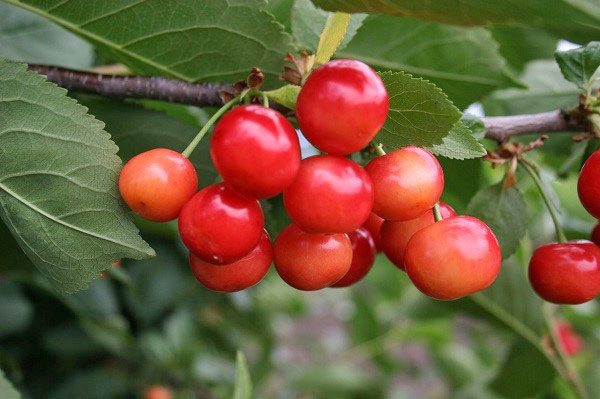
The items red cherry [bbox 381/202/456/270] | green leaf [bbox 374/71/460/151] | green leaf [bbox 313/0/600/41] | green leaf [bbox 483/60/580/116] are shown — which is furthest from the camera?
green leaf [bbox 483/60/580/116]

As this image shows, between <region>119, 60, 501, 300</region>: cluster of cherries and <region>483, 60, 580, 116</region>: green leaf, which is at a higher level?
<region>119, 60, 501, 300</region>: cluster of cherries

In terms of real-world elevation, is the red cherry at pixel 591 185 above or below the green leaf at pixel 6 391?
above

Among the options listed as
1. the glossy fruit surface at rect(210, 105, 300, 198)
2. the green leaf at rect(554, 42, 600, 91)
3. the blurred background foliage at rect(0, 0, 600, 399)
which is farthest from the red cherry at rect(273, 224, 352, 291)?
the green leaf at rect(554, 42, 600, 91)

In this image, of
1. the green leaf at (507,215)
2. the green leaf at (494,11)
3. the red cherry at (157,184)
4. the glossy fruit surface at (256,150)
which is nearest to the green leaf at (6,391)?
the red cherry at (157,184)

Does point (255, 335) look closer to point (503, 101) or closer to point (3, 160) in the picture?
point (503, 101)

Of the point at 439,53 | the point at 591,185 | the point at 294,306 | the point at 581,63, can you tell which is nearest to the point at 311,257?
the point at 591,185

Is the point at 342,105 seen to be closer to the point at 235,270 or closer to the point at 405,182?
the point at 405,182

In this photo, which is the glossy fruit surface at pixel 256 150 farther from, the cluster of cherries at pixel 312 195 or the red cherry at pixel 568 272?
the red cherry at pixel 568 272

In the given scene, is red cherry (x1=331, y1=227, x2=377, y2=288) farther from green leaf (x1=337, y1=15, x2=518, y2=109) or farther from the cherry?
green leaf (x1=337, y1=15, x2=518, y2=109)
